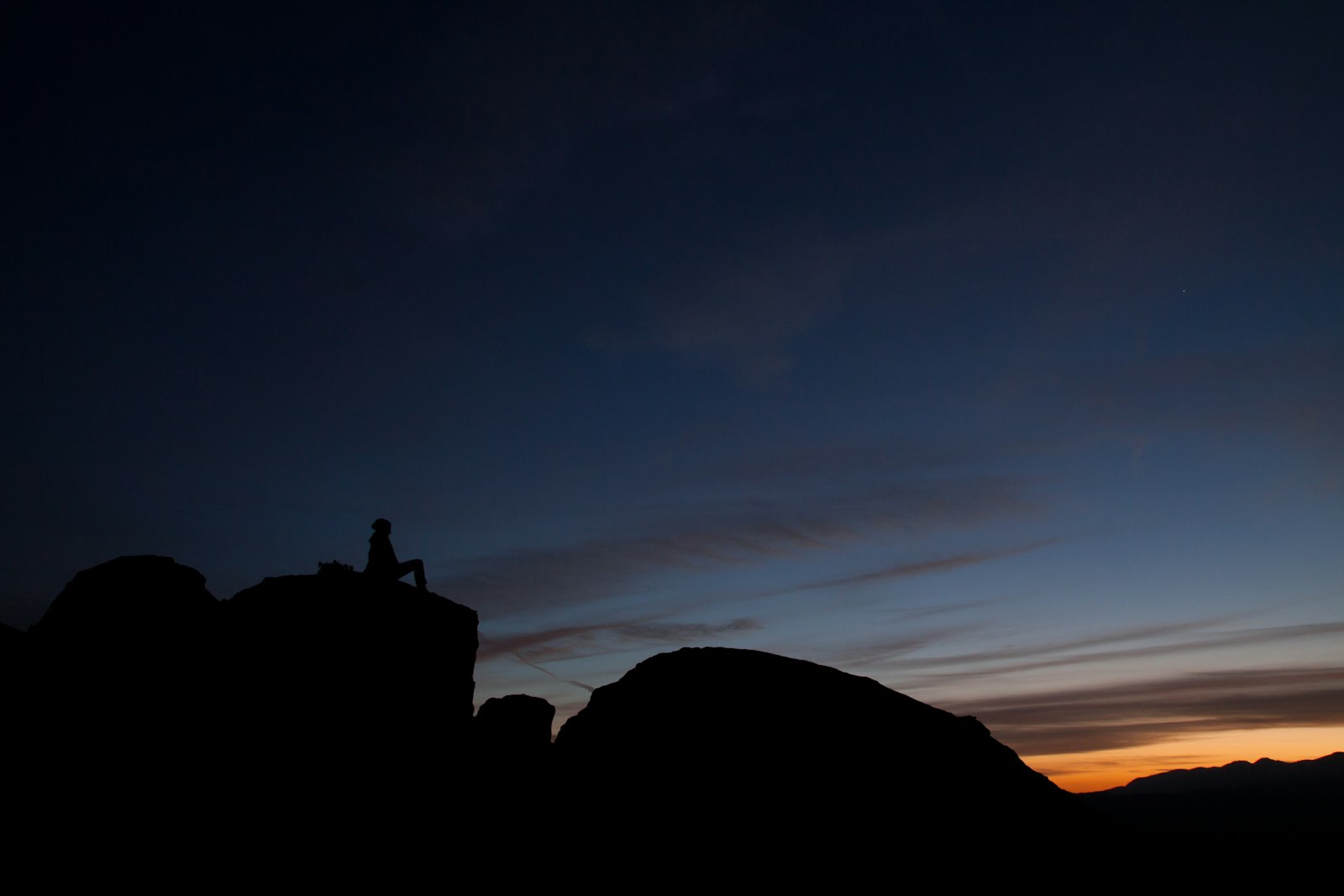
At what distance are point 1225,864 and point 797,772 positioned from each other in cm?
Answer: 664

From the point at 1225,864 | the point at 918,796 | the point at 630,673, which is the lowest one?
the point at 1225,864

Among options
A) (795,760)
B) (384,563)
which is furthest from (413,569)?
(795,760)

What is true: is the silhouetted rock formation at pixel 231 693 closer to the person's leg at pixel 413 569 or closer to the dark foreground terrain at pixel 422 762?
the dark foreground terrain at pixel 422 762

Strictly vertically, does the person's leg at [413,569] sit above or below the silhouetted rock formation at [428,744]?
above

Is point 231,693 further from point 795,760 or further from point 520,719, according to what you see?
point 520,719

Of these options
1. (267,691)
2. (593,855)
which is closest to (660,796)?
(593,855)

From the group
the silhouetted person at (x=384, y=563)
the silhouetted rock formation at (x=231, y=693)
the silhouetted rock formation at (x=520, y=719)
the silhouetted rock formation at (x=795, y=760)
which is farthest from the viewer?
the silhouetted rock formation at (x=520, y=719)

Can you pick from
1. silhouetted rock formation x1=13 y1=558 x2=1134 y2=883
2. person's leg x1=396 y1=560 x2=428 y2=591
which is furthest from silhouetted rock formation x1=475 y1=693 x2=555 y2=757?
person's leg x1=396 y1=560 x2=428 y2=591

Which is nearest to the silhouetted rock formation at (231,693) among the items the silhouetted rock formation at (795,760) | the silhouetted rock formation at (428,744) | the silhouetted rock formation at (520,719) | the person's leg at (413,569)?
the silhouetted rock formation at (428,744)

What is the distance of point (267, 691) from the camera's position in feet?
66.1

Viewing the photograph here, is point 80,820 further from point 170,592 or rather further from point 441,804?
point 441,804

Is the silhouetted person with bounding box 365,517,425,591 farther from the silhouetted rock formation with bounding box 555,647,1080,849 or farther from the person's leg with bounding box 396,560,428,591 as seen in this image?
the silhouetted rock formation with bounding box 555,647,1080,849

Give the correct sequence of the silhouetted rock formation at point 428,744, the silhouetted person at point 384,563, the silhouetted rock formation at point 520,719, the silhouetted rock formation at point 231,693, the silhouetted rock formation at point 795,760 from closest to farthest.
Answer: the silhouetted rock formation at point 795,760 < the silhouetted rock formation at point 428,744 < the silhouetted rock formation at point 231,693 < the silhouetted person at point 384,563 < the silhouetted rock formation at point 520,719

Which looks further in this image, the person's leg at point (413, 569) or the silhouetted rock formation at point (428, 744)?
the person's leg at point (413, 569)
